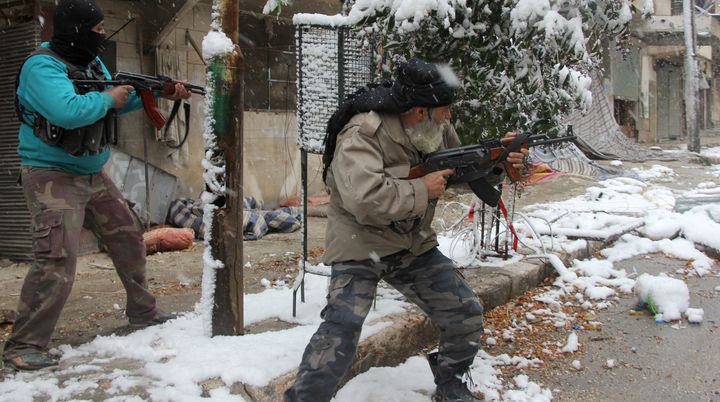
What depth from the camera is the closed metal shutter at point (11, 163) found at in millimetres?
5617

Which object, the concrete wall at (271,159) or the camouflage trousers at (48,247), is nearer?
the camouflage trousers at (48,247)

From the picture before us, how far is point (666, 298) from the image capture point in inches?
165

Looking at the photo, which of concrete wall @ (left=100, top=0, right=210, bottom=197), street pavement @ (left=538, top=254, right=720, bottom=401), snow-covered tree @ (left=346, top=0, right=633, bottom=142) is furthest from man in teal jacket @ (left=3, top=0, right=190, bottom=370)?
concrete wall @ (left=100, top=0, right=210, bottom=197)

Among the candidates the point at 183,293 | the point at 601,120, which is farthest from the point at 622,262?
the point at 601,120

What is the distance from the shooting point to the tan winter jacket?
7.92 ft

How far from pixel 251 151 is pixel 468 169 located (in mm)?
6394

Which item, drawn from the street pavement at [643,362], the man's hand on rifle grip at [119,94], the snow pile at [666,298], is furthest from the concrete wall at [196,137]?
the snow pile at [666,298]

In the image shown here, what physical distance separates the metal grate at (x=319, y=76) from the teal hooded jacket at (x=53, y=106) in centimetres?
110

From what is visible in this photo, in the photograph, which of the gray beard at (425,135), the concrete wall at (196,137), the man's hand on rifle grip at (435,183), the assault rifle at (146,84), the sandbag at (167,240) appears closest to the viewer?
the man's hand on rifle grip at (435,183)

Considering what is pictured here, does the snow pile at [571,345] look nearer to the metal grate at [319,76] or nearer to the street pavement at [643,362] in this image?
the street pavement at [643,362]

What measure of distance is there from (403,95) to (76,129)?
5.27ft

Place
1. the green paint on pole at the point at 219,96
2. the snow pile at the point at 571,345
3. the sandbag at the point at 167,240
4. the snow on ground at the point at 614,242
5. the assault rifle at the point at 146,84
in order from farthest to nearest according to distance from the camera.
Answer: the sandbag at the point at 167,240 → the snow on ground at the point at 614,242 → the snow pile at the point at 571,345 → the assault rifle at the point at 146,84 → the green paint on pole at the point at 219,96

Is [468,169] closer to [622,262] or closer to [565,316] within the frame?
[565,316]

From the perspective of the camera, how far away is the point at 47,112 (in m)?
2.79
